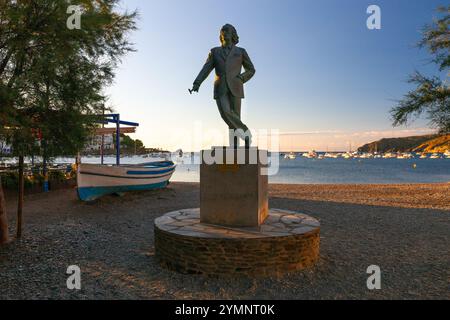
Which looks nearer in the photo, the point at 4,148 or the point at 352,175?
the point at 4,148

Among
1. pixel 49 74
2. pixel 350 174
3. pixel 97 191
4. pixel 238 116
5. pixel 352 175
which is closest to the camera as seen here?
pixel 49 74

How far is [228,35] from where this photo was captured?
6426mm

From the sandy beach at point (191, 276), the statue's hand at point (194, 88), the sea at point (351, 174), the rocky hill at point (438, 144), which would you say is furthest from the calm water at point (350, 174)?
the rocky hill at point (438, 144)

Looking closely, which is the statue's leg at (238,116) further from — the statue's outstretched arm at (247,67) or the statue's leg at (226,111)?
the statue's outstretched arm at (247,67)

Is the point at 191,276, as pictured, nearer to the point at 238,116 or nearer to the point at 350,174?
the point at 238,116

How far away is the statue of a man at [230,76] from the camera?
645cm

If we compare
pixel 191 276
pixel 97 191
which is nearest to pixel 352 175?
pixel 97 191

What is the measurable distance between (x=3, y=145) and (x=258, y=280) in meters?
5.84

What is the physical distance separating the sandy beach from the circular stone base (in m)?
0.17

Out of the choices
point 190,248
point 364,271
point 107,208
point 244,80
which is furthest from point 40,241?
point 364,271

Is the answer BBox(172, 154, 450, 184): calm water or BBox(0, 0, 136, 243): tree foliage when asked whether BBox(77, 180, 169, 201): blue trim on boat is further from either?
BBox(172, 154, 450, 184): calm water

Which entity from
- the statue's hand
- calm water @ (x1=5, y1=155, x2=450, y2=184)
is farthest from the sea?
the statue's hand

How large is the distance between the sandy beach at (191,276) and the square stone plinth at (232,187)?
52.0 inches

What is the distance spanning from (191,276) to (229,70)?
4.10 meters
